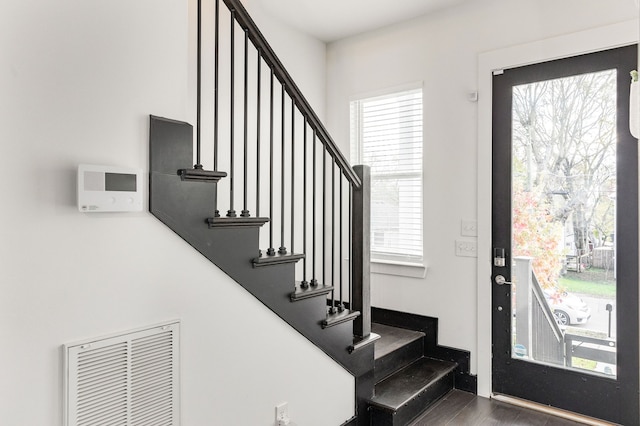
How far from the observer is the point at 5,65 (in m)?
1.23

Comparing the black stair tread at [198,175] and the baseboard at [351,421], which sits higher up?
the black stair tread at [198,175]

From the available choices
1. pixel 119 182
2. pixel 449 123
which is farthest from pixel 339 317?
pixel 449 123

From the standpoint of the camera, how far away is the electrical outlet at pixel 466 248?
10.4ft

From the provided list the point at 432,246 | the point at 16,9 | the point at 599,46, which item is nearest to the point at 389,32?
the point at 599,46

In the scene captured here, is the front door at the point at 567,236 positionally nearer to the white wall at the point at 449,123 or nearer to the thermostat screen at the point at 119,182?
the white wall at the point at 449,123

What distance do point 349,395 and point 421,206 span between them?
1614 millimetres

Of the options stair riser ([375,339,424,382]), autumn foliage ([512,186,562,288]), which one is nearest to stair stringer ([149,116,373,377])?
stair riser ([375,339,424,382])

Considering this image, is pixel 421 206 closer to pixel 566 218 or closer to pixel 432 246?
pixel 432 246

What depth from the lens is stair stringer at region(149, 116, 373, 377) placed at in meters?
1.59

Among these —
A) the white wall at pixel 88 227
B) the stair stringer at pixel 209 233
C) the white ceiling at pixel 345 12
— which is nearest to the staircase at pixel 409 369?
the stair stringer at pixel 209 233

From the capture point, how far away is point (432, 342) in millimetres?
3381

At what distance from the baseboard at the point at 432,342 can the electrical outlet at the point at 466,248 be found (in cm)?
58

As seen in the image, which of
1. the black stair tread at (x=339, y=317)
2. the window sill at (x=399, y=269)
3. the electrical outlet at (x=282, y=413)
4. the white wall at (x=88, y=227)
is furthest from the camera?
the window sill at (x=399, y=269)

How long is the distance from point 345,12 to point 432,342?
269 centimetres
